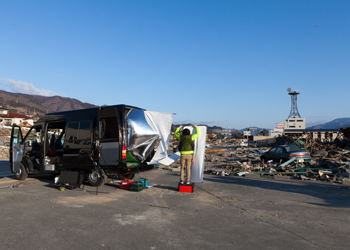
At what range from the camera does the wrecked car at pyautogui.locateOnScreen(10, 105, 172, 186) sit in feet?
29.3

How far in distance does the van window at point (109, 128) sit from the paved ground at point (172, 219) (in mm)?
1781

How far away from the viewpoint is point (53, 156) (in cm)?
1120

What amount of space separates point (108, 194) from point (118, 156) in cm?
121

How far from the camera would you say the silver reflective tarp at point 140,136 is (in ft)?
30.4

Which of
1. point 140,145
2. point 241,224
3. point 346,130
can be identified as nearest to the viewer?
point 241,224

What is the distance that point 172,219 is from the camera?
5.84 metres

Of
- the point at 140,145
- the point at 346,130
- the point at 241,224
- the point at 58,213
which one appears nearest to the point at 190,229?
the point at 241,224

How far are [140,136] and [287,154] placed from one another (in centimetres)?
1097

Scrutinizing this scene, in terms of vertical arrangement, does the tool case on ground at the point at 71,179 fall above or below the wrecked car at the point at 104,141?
below

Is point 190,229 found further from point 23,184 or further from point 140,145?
point 23,184

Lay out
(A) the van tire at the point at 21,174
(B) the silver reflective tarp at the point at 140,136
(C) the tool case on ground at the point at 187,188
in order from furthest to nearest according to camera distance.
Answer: (A) the van tire at the point at 21,174
(B) the silver reflective tarp at the point at 140,136
(C) the tool case on ground at the point at 187,188

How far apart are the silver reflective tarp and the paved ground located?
1.36 metres

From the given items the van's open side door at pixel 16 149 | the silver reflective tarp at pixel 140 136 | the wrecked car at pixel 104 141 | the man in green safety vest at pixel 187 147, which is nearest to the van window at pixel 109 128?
the wrecked car at pixel 104 141

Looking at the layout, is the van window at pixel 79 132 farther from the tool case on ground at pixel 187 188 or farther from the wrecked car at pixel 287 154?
the wrecked car at pixel 287 154
